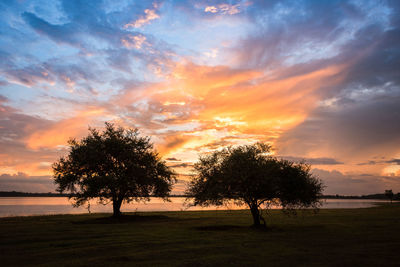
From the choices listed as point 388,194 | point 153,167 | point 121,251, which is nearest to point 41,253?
point 121,251

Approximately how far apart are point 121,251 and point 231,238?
1183cm

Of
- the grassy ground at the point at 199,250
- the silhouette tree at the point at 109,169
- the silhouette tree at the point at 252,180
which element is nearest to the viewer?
the grassy ground at the point at 199,250

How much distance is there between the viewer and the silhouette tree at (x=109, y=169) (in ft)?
171

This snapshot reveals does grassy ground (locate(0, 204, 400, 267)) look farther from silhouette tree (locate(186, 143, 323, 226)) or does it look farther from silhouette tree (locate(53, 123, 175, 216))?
silhouette tree (locate(53, 123, 175, 216))

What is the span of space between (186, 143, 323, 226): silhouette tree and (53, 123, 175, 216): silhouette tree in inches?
698

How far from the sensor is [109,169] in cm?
5478

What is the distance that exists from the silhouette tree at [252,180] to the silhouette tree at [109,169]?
17.7 m

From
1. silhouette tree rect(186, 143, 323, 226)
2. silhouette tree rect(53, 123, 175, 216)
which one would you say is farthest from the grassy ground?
silhouette tree rect(53, 123, 175, 216)

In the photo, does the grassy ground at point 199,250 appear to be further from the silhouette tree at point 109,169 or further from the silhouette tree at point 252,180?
the silhouette tree at point 109,169

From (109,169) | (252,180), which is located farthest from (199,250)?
(109,169)

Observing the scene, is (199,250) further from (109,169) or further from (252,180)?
(109,169)

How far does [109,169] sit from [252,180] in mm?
29829

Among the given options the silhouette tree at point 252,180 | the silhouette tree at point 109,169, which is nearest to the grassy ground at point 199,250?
the silhouette tree at point 252,180

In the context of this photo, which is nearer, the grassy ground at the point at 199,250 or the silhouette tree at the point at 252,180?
the grassy ground at the point at 199,250
